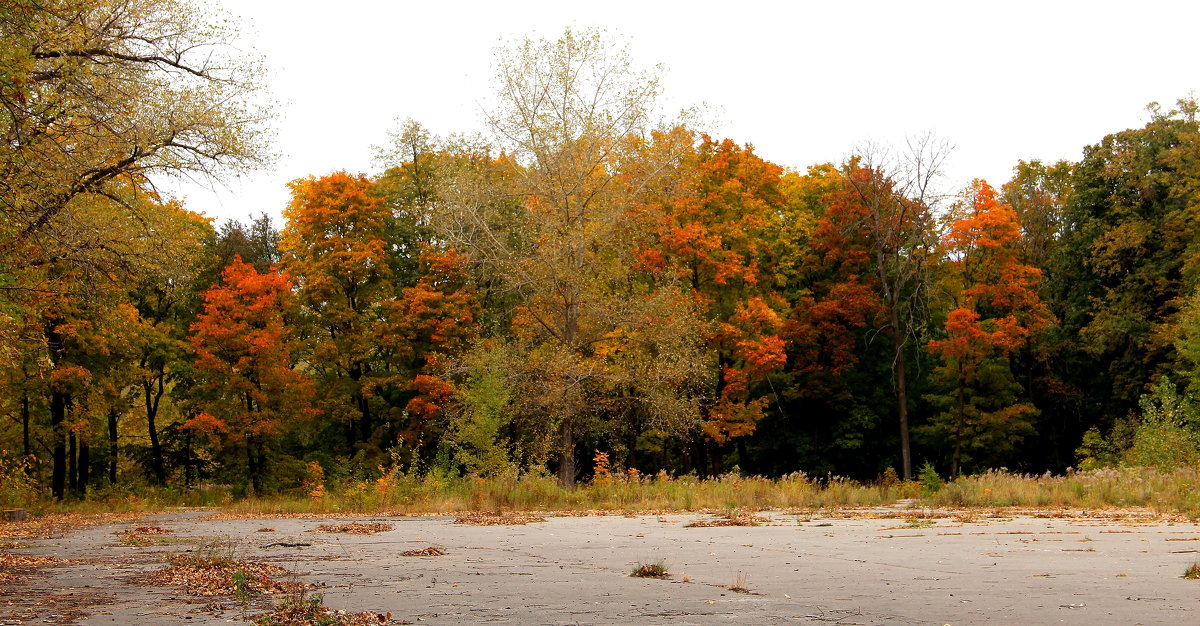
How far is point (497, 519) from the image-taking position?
18.6 meters

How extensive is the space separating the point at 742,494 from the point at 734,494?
0.77 ft

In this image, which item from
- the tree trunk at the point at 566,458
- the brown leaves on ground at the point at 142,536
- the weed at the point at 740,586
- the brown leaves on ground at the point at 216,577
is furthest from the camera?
the tree trunk at the point at 566,458

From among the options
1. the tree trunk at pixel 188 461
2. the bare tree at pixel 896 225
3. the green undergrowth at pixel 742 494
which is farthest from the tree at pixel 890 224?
the tree trunk at pixel 188 461

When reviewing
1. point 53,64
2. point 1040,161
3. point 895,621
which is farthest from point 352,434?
point 895,621

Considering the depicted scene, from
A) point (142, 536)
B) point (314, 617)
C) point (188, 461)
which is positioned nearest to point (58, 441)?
point (188, 461)

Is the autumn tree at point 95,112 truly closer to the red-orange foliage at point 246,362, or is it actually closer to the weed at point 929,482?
the weed at point 929,482

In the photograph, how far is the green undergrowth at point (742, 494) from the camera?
62.4ft

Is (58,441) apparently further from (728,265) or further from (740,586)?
(740,586)

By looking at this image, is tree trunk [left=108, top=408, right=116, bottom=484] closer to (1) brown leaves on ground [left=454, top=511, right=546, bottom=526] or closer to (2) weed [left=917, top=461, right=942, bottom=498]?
(1) brown leaves on ground [left=454, top=511, right=546, bottom=526]

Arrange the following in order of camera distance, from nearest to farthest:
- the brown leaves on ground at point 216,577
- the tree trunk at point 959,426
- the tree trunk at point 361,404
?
the brown leaves on ground at point 216,577 → the tree trunk at point 959,426 → the tree trunk at point 361,404

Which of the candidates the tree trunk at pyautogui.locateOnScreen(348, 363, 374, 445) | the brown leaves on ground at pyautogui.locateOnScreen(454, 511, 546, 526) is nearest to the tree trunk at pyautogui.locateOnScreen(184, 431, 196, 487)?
the tree trunk at pyautogui.locateOnScreen(348, 363, 374, 445)

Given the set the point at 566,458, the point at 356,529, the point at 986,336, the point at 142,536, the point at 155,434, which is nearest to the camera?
Result: the point at 356,529

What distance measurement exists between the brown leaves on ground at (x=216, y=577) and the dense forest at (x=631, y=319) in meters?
16.0

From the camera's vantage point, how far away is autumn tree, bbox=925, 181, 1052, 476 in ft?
133
